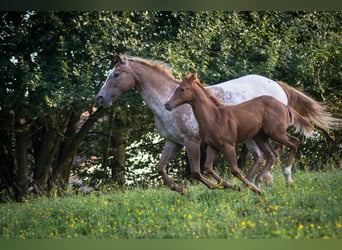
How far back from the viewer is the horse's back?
830 cm

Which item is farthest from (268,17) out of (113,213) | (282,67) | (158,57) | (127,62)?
(113,213)

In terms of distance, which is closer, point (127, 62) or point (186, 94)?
point (186, 94)

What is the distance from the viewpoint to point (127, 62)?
8094mm

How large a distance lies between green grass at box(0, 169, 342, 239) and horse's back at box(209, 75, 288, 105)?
139 cm

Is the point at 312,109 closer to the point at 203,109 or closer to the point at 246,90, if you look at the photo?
the point at 246,90

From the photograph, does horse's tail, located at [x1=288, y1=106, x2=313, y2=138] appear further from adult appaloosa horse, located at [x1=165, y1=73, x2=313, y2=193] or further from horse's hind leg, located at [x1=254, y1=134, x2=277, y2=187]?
horse's hind leg, located at [x1=254, y1=134, x2=277, y2=187]

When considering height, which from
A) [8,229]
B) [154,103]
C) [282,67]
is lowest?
[8,229]

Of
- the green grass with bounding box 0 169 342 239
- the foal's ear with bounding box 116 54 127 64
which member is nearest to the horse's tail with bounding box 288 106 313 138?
the green grass with bounding box 0 169 342 239

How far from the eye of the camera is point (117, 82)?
798 cm

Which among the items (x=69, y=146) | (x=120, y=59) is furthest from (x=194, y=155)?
(x=69, y=146)

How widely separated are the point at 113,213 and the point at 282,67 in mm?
5183

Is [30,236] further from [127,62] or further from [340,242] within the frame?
[340,242]

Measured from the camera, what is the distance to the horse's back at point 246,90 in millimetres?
8305
